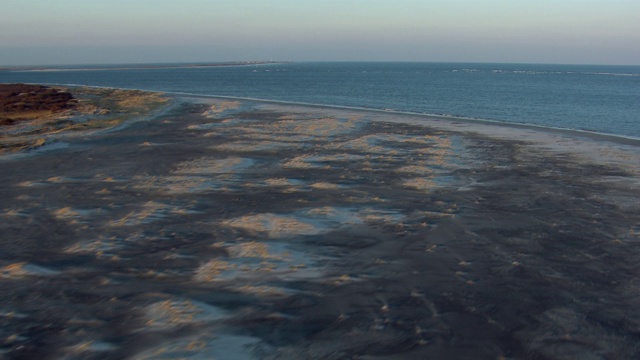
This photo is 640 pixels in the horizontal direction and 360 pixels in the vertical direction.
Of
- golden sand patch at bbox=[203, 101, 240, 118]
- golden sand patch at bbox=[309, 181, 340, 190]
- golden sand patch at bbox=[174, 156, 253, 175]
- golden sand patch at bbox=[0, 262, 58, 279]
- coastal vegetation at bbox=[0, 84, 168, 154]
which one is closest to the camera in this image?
golden sand patch at bbox=[0, 262, 58, 279]

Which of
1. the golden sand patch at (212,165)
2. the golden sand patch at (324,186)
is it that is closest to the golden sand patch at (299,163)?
the golden sand patch at (212,165)

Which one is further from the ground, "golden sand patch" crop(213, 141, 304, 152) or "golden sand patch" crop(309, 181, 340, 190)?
"golden sand patch" crop(309, 181, 340, 190)

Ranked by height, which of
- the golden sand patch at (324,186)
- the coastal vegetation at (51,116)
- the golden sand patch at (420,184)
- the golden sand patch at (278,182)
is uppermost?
the golden sand patch at (420,184)

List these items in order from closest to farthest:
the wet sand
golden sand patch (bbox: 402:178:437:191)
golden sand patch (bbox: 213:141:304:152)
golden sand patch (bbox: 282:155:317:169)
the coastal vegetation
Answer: the wet sand → golden sand patch (bbox: 402:178:437:191) → golden sand patch (bbox: 282:155:317:169) → golden sand patch (bbox: 213:141:304:152) → the coastal vegetation

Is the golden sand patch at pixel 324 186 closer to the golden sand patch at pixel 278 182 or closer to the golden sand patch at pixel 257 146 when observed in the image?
the golden sand patch at pixel 278 182

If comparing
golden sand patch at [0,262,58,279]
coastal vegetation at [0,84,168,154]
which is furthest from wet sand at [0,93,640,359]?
coastal vegetation at [0,84,168,154]

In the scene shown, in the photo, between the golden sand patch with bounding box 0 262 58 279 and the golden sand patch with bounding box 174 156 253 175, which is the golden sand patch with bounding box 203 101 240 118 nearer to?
the golden sand patch with bounding box 174 156 253 175

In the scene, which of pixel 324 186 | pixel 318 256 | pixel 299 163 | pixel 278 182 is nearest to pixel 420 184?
pixel 324 186

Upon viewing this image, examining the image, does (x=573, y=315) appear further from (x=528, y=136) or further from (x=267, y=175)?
(x=528, y=136)
